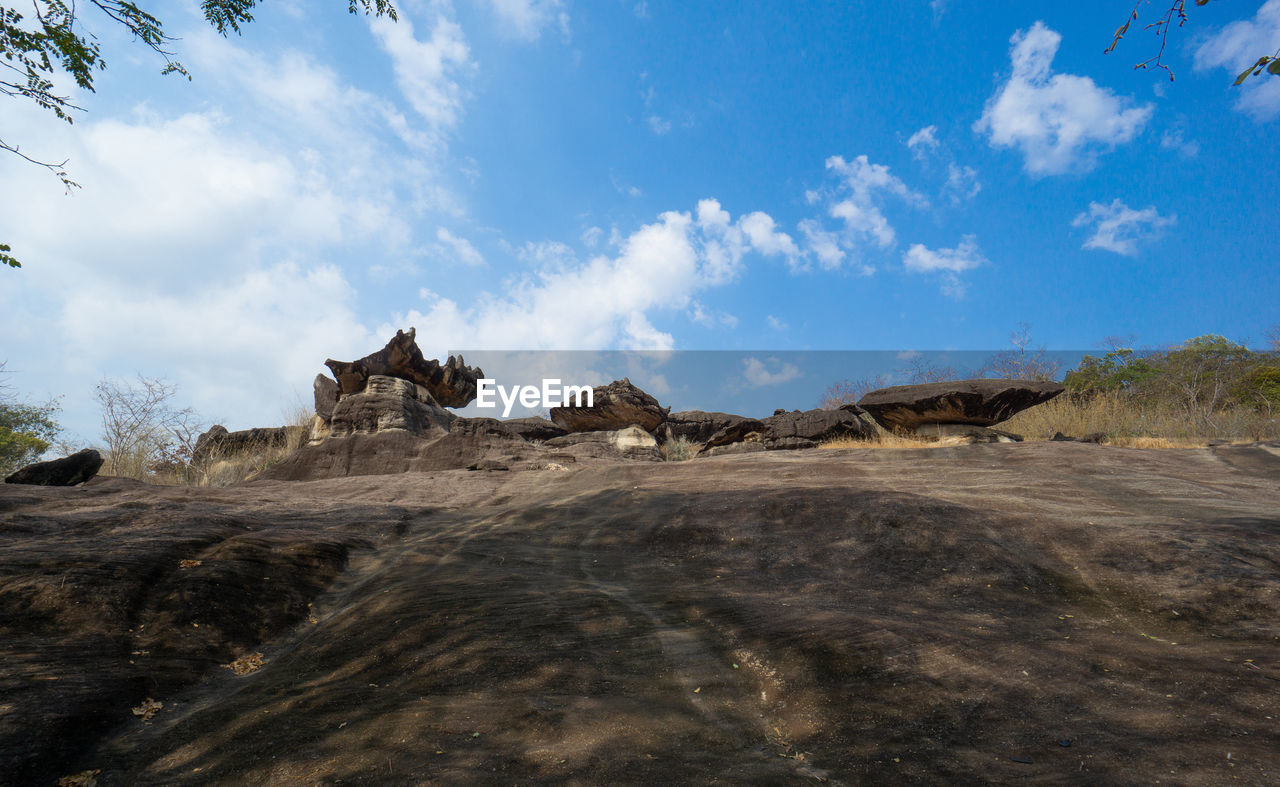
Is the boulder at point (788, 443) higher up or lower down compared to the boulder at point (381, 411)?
lower down

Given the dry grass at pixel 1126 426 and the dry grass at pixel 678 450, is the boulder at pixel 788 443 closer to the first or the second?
the dry grass at pixel 1126 426

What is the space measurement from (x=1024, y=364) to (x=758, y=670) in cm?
2925

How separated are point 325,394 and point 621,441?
1010 centimetres

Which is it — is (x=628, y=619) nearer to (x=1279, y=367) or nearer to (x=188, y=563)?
(x=188, y=563)

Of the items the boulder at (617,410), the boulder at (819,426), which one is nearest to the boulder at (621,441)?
the boulder at (617,410)

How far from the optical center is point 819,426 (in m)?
18.9

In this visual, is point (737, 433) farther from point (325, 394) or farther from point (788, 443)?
point (325, 394)

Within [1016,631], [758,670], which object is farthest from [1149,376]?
→ [758,670]

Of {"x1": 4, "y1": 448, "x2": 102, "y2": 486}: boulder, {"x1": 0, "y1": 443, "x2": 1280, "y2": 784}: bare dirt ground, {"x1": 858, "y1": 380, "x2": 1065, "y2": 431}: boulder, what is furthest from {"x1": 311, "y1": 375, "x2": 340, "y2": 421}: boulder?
{"x1": 858, "y1": 380, "x2": 1065, "y2": 431}: boulder

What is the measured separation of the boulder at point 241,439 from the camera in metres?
19.7

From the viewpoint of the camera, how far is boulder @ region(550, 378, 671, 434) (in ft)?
75.0

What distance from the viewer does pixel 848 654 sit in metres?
3.21

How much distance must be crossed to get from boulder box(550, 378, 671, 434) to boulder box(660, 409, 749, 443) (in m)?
0.95

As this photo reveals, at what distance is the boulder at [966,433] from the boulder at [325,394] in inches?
725
